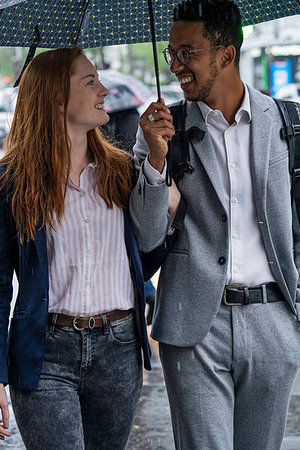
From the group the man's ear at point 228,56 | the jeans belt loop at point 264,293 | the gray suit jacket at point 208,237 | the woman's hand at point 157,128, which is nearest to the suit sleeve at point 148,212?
the gray suit jacket at point 208,237

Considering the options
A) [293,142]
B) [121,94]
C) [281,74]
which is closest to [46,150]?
[293,142]

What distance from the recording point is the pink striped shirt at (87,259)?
11.0ft

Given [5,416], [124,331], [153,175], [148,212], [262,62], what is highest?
[153,175]

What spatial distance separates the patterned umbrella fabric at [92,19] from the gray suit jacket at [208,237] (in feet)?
1.88

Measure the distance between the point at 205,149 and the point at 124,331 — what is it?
83 cm

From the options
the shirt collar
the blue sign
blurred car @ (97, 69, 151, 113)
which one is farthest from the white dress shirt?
the blue sign

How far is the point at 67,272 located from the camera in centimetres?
340

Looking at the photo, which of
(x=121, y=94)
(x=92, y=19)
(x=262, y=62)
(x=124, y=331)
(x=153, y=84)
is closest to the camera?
(x=124, y=331)

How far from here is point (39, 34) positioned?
153 inches

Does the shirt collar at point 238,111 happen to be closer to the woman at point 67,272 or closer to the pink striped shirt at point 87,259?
the woman at point 67,272

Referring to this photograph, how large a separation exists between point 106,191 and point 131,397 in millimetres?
843

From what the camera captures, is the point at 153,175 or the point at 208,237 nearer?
the point at 153,175

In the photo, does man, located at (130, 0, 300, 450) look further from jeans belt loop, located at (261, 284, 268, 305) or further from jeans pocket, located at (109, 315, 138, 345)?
jeans pocket, located at (109, 315, 138, 345)

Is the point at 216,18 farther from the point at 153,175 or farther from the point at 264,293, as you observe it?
the point at 264,293
